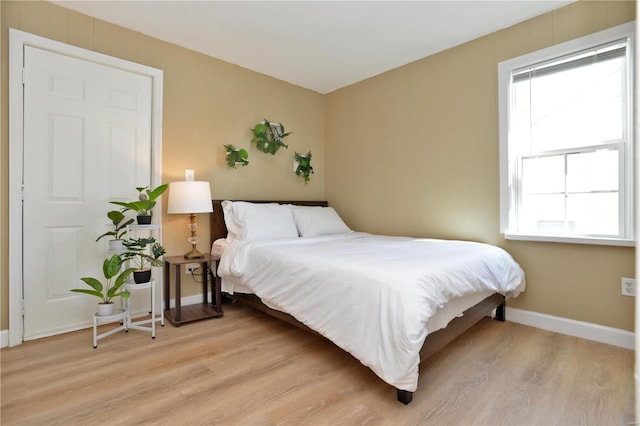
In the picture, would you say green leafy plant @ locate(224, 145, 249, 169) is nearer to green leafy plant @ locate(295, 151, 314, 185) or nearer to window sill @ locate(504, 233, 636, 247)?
green leafy plant @ locate(295, 151, 314, 185)

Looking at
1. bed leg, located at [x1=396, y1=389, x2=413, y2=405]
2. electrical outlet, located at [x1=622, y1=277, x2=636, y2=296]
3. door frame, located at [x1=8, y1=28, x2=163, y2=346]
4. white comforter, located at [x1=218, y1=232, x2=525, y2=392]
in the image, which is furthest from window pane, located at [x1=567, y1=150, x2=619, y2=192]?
door frame, located at [x1=8, y1=28, x2=163, y2=346]

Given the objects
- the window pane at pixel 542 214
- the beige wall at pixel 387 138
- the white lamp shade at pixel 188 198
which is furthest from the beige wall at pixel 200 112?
the window pane at pixel 542 214

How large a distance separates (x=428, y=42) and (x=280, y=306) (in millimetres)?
2744

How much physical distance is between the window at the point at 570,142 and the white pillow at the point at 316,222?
168 cm

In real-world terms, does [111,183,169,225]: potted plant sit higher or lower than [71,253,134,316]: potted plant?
higher

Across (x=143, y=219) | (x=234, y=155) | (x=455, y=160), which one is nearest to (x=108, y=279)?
(x=143, y=219)

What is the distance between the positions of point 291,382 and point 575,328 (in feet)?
7.19

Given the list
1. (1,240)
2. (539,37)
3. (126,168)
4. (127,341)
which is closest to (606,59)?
(539,37)

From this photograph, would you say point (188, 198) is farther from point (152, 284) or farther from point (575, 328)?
point (575, 328)

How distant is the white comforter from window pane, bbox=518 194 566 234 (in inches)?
16.7

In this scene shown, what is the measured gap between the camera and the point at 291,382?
1.82 metres

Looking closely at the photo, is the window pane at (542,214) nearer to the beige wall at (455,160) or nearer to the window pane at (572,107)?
the beige wall at (455,160)

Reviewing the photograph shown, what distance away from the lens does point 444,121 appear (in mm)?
3219

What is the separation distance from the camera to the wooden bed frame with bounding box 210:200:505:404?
178cm
